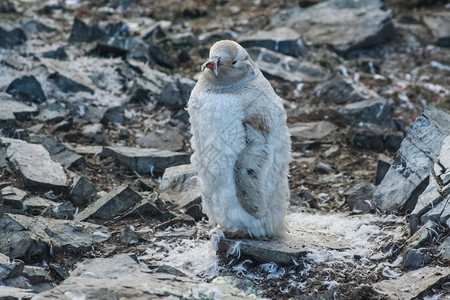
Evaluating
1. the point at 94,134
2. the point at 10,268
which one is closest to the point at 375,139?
the point at 94,134

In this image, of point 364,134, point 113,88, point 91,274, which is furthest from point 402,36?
point 91,274

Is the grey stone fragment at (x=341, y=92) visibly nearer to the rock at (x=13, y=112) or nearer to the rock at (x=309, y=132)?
the rock at (x=309, y=132)

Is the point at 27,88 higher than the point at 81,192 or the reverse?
higher

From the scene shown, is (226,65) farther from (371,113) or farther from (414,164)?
(371,113)

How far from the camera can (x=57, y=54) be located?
12117 mm

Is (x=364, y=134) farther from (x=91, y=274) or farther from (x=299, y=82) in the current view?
(x=91, y=274)

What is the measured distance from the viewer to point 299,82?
495 inches

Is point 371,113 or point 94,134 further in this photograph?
point 371,113

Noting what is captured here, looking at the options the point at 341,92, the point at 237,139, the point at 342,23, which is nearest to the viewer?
the point at 237,139

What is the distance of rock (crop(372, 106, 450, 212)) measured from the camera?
7.31 m

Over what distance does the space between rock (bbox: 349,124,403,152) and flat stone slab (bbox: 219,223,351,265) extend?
3.35 m

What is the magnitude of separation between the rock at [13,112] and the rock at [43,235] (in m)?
2.96

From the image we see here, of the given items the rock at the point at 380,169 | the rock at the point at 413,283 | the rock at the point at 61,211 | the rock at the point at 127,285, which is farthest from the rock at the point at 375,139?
the rock at the point at 127,285

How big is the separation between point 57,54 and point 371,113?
567cm
